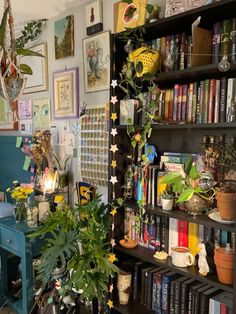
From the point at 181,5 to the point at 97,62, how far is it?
83 cm

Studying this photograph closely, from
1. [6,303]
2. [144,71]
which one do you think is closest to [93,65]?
[144,71]

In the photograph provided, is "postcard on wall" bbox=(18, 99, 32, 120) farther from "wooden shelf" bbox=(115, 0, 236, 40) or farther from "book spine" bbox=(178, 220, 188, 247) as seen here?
"book spine" bbox=(178, 220, 188, 247)

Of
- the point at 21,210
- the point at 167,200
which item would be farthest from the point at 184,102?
the point at 21,210

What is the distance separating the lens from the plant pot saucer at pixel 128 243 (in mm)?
1617

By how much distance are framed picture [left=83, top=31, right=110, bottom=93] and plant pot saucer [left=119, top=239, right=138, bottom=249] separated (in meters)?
1.01

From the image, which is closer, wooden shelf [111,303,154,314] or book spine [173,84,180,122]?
book spine [173,84,180,122]

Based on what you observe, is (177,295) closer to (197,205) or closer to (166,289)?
(166,289)

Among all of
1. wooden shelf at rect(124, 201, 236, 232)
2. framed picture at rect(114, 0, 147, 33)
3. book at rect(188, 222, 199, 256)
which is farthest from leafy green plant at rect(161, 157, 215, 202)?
framed picture at rect(114, 0, 147, 33)

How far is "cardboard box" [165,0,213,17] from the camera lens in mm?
1276

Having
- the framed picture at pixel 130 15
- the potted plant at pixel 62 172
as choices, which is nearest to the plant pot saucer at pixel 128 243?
the potted plant at pixel 62 172

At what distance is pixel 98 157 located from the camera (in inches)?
81.6

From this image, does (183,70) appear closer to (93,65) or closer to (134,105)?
(134,105)

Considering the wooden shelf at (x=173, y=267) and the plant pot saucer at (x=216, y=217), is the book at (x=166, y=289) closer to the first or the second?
the wooden shelf at (x=173, y=267)

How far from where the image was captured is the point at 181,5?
134 centimetres
